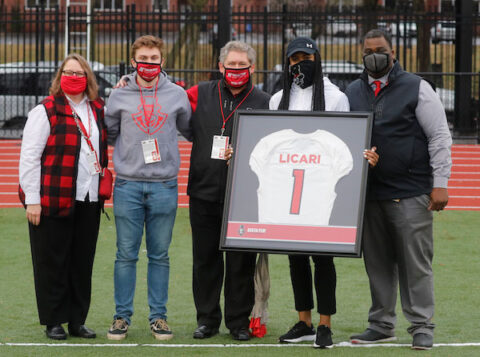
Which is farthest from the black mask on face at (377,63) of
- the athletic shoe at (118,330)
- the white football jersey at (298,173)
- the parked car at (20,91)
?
the parked car at (20,91)

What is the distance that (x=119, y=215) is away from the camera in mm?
6441

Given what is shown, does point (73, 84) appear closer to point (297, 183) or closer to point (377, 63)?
point (297, 183)

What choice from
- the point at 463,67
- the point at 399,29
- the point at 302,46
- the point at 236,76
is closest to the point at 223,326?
the point at 236,76

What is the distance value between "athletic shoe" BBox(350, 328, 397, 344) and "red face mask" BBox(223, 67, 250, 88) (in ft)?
6.18

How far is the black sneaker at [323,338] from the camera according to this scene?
20.2 feet

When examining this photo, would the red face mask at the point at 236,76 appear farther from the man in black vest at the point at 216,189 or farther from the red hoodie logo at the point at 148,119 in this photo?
the red hoodie logo at the point at 148,119

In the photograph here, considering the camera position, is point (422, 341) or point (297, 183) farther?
point (422, 341)

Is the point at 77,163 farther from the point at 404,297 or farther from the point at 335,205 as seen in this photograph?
the point at 404,297

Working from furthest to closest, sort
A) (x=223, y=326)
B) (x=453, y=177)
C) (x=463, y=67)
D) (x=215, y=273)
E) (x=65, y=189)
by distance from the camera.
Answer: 1. (x=463, y=67)
2. (x=453, y=177)
3. (x=223, y=326)
4. (x=215, y=273)
5. (x=65, y=189)

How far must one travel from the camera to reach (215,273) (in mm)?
6703

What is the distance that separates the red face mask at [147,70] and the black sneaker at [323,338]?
2025mm

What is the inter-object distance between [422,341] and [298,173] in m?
1.36

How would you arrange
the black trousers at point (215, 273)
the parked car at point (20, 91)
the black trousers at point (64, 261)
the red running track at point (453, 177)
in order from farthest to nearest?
the parked car at point (20, 91) → the red running track at point (453, 177) → the black trousers at point (215, 273) → the black trousers at point (64, 261)

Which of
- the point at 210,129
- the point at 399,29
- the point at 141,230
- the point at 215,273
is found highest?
the point at 399,29
